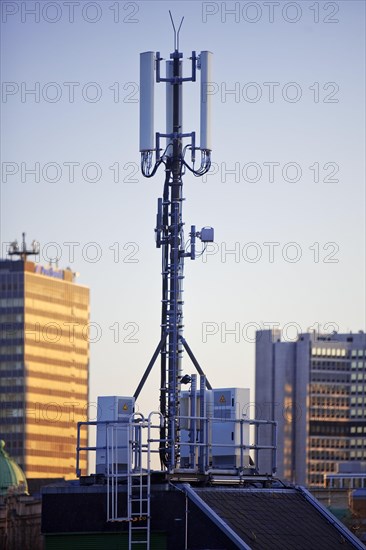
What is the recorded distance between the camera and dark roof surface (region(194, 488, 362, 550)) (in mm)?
44094

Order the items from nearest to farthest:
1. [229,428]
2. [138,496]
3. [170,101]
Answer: [138,496], [229,428], [170,101]

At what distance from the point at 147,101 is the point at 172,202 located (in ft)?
10.3

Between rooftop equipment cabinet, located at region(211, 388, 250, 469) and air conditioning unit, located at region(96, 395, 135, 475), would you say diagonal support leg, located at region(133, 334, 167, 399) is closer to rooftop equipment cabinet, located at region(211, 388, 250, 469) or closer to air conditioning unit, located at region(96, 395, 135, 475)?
air conditioning unit, located at region(96, 395, 135, 475)

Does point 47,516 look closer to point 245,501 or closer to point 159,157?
point 245,501

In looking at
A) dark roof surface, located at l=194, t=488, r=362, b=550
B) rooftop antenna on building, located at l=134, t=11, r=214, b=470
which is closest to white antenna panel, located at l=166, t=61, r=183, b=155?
rooftop antenna on building, located at l=134, t=11, r=214, b=470

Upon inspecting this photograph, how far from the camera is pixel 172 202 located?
156 feet

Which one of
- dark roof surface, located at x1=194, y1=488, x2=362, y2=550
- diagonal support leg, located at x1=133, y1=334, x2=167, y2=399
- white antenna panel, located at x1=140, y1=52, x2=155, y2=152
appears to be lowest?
dark roof surface, located at x1=194, y1=488, x2=362, y2=550

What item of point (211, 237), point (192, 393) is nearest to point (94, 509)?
point (192, 393)

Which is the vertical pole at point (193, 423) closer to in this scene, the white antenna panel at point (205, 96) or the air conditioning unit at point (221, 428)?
the air conditioning unit at point (221, 428)

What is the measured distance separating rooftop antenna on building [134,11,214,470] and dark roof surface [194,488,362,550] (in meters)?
1.88

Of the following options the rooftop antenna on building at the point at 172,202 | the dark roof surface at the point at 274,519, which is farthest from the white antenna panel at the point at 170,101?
the dark roof surface at the point at 274,519

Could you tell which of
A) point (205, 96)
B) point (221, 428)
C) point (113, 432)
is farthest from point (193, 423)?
point (205, 96)

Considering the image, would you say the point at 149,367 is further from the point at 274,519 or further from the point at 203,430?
the point at 274,519

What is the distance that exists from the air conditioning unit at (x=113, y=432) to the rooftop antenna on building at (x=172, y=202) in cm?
54
